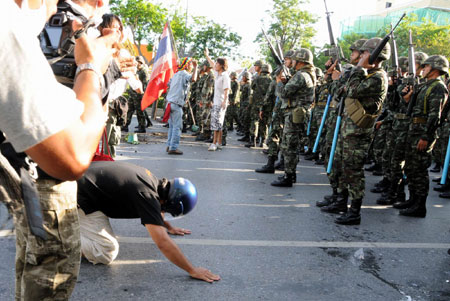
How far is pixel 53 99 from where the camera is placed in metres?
0.89

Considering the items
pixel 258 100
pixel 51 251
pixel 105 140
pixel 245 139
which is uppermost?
pixel 258 100

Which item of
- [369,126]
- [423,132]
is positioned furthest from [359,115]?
[423,132]

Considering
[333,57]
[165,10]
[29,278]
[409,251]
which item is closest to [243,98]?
[333,57]

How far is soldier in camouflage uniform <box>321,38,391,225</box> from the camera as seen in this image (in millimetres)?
4961

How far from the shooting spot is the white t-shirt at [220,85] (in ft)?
32.8

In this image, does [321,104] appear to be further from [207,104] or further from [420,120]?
[420,120]

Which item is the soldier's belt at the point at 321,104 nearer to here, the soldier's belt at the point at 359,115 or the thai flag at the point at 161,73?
the thai flag at the point at 161,73

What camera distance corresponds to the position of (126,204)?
3.11 metres

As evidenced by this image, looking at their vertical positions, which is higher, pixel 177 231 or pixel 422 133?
pixel 422 133

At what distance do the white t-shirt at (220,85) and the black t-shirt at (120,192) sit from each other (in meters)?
6.99

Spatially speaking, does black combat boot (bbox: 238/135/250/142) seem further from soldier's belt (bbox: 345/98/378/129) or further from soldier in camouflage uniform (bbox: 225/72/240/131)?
soldier's belt (bbox: 345/98/378/129)

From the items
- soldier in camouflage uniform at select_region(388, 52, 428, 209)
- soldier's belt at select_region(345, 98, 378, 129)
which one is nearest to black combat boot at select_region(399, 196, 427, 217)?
soldier in camouflage uniform at select_region(388, 52, 428, 209)

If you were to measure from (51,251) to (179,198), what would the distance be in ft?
5.33

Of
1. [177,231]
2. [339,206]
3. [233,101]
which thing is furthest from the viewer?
[233,101]
